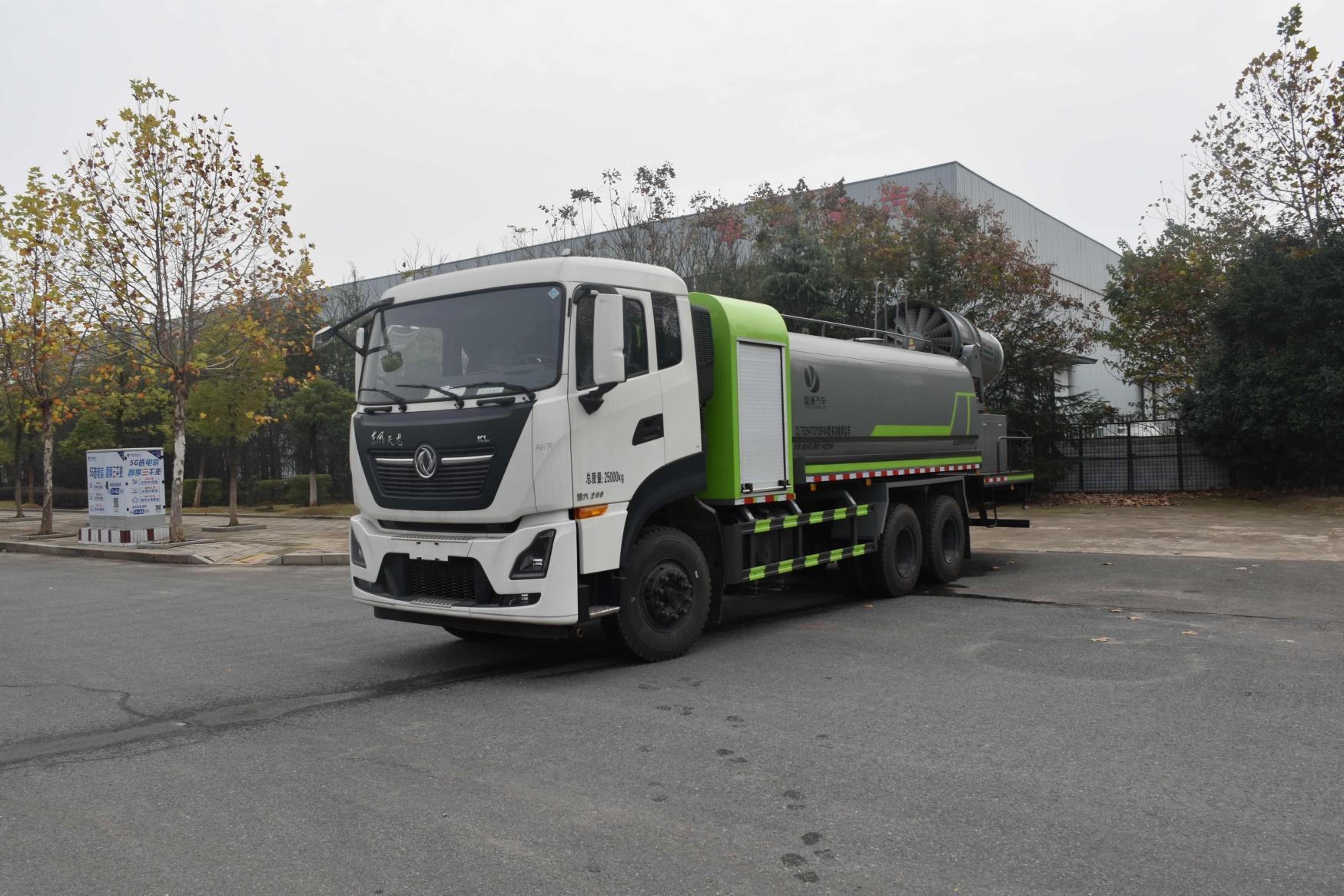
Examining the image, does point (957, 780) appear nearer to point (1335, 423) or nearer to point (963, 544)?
point (963, 544)

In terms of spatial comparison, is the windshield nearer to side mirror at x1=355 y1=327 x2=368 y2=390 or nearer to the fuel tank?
side mirror at x1=355 y1=327 x2=368 y2=390

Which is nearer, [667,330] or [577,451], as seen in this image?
[577,451]

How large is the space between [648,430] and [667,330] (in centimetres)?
84

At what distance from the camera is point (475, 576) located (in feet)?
22.3

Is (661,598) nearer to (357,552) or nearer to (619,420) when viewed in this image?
(619,420)

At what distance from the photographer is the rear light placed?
747 centimetres

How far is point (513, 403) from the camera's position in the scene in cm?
662

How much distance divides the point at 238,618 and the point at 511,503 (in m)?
4.90

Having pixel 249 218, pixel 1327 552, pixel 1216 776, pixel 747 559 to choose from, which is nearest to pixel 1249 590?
pixel 1327 552

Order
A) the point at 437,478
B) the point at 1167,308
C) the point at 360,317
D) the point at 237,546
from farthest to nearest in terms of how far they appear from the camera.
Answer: the point at 1167,308
the point at 237,546
the point at 360,317
the point at 437,478

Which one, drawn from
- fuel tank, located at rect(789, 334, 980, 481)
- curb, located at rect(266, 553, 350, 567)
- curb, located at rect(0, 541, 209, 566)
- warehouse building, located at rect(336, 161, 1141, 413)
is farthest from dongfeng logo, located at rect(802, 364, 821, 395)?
warehouse building, located at rect(336, 161, 1141, 413)

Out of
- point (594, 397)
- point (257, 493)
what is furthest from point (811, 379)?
point (257, 493)

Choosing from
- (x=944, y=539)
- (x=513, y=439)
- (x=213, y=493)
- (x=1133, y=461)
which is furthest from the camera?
(x=213, y=493)

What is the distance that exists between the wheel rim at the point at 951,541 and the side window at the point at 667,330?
530cm
